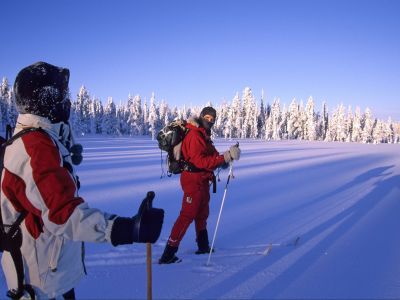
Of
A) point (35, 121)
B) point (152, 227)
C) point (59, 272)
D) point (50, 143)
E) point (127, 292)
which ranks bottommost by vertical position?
point (127, 292)

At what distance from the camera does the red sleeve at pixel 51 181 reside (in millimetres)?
1777

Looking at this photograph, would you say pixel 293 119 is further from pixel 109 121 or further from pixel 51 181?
pixel 51 181

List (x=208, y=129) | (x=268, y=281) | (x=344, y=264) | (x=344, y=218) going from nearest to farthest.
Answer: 1. (x=268, y=281)
2. (x=344, y=264)
3. (x=208, y=129)
4. (x=344, y=218)

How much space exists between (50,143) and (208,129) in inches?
140

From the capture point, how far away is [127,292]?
4.04 m

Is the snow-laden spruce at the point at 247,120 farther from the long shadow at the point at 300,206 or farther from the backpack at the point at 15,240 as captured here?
the backpack at the point at 15,240

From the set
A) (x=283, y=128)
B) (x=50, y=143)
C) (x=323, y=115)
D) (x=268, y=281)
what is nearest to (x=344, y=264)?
(x=268, y=281)

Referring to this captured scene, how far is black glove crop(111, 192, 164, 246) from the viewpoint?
1.82 meters

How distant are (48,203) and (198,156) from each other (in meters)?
3.25

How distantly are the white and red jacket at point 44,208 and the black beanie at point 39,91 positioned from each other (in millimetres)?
56

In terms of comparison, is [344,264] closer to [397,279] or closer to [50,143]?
[397,279]

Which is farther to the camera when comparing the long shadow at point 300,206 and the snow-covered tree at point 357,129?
the snow-covered tree at point 357,129

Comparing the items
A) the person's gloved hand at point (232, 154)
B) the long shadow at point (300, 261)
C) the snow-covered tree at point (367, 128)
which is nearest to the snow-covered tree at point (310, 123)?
the snow-covered tree at point (367, 128)

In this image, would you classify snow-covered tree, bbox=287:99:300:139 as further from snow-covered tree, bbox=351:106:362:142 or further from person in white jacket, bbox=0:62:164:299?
person in white jacket, bbox=0:62:164:299
